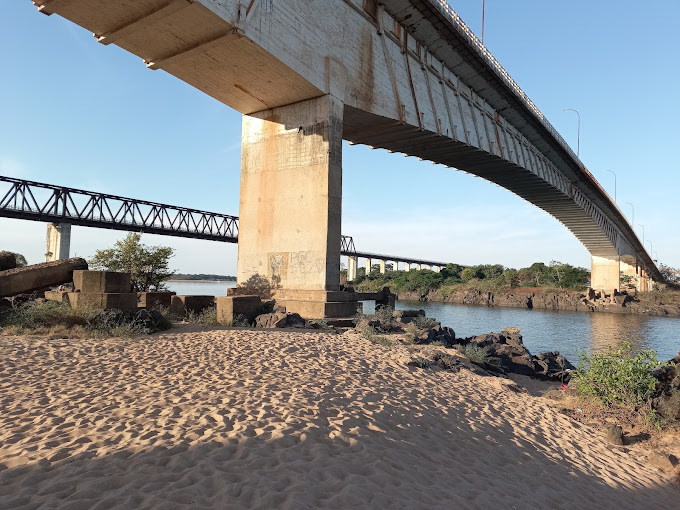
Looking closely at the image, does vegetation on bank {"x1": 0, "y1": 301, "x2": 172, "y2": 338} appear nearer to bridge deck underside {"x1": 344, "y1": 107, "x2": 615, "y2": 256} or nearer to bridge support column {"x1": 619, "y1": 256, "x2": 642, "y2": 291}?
bridge deck underside {"x1": 344, "y1": 107, "x2": 615, "y2": 256}

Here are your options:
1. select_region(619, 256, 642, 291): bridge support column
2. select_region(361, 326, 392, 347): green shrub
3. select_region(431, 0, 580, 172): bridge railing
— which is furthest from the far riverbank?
select_region(361, 326, 392, 347): green shrub

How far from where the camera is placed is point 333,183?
13.7m

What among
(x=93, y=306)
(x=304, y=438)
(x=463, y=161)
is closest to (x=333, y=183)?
(x=93, y=306)

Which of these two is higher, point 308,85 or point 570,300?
point 308,85

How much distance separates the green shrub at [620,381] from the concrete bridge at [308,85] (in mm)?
7037

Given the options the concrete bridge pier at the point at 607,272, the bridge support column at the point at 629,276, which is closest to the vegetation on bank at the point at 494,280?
the bridge support column at the point at 629,276

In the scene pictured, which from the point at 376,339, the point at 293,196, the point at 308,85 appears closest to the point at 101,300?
the point at 293,196

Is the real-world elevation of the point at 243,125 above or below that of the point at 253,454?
above

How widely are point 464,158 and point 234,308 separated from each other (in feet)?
54.9

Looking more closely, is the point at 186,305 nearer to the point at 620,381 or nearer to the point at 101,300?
the point at 101,300

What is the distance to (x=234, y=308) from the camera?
1254cm

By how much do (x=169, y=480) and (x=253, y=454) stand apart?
0.87 m

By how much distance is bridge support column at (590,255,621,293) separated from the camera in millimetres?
56844

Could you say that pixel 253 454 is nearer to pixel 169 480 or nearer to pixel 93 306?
pixel 169 480
